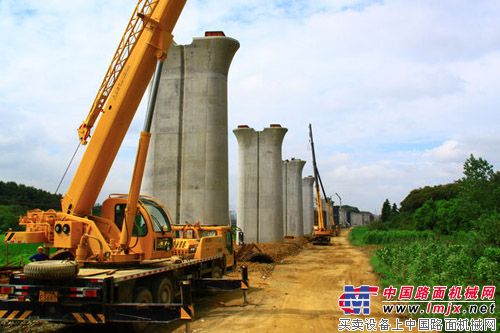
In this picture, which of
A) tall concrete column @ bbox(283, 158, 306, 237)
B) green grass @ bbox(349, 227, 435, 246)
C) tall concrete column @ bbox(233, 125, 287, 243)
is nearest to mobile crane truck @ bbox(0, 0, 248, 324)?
tall concrete column @ bbox(233, 125, 287, 243)

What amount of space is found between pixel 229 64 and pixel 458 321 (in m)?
14.4

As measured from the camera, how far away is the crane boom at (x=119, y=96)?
32.0 feet

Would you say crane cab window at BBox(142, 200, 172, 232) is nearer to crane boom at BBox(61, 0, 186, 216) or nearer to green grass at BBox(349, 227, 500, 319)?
crane boom at BBox(61, 0, 186, 216)

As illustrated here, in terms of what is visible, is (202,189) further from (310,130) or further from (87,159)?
(310,130)

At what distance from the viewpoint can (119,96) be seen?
9.87 meters

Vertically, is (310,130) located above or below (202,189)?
above

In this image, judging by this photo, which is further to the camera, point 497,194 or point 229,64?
point 497,194

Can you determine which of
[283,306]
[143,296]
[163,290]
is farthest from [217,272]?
[143,296]

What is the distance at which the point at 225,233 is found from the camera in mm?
14961

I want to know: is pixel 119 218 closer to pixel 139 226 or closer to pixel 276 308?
pixel 139 226

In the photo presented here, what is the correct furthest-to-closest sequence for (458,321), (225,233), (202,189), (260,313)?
(202,189) < (225,233) < (260,313) < (458,321)

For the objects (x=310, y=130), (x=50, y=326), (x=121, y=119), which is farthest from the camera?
(x=310, y=130)

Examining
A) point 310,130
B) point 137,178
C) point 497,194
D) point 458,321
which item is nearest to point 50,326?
point 137,178

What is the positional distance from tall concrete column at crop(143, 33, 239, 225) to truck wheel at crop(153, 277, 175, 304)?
340 inches
